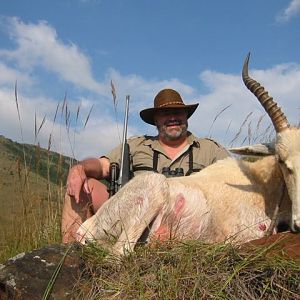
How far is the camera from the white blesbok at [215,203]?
4.42m

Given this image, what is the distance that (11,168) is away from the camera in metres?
6.88

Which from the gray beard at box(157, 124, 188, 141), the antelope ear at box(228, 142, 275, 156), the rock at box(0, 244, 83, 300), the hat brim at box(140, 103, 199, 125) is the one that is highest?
the hat brim at box(140, 103, 199, 125)

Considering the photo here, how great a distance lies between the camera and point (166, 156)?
6.84 m

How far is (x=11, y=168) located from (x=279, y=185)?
3751 millimetres

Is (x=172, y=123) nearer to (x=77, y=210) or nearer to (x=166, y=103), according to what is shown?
(x=166, y=103)

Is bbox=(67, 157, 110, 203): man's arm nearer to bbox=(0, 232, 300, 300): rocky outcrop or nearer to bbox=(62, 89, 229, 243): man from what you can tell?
bbox=(62, 89, 229, 243): man

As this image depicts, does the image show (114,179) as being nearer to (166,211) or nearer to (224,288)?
(166,211)

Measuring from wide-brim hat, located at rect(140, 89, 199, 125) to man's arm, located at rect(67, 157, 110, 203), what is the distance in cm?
100

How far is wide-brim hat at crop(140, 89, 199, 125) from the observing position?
22.9ft

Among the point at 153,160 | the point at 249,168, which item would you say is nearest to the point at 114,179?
the point at 153,160

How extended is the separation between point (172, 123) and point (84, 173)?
5.73ft

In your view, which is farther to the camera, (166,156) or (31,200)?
(166,156)

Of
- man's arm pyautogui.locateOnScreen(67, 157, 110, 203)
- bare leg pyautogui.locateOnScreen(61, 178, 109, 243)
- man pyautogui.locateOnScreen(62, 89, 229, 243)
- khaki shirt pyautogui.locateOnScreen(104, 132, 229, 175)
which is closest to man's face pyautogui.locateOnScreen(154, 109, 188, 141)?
man pyautogui.locateOnScreen(62, 89, 229, 243)

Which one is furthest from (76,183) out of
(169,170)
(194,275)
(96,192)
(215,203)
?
(194,275)
